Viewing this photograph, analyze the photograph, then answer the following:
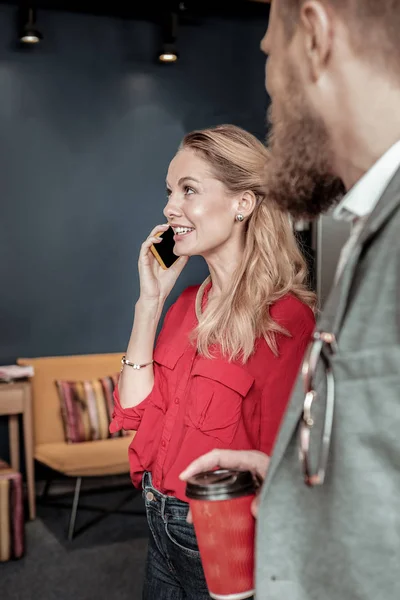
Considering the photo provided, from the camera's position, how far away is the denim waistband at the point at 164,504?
163 centimetres

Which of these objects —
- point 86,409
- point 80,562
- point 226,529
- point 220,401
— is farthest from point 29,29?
point 226,529

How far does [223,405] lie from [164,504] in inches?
10.2

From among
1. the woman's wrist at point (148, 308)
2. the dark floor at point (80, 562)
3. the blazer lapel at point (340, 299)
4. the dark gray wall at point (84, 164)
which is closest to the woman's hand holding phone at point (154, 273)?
the woman's wrist at point (148, 308)

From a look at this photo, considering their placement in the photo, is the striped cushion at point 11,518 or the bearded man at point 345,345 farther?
the striped cushion at point 11,518

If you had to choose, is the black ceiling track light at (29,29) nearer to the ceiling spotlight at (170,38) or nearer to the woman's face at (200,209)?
the ceiling spotlight at (170,38)

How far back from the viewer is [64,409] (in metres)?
4.60

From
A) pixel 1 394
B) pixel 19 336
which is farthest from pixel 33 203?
pixel 1 394

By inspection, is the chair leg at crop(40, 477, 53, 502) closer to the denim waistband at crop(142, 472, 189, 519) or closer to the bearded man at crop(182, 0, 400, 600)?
the denim waistband at crop(142, 472, 189, 519)

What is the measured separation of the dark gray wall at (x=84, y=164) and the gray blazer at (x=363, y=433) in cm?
439

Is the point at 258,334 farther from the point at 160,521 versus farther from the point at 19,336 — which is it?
the point at 19,336

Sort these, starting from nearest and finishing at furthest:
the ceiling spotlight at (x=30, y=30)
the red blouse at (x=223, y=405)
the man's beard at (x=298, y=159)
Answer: the man's beard at (x=298, y=159)
the red blouse at (x=223, y=405)
the ceiling spotlight at (x=30, y=30)

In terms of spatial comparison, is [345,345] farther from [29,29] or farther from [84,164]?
[84,164]

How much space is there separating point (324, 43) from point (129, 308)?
451 cm

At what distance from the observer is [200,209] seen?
1.85 m
